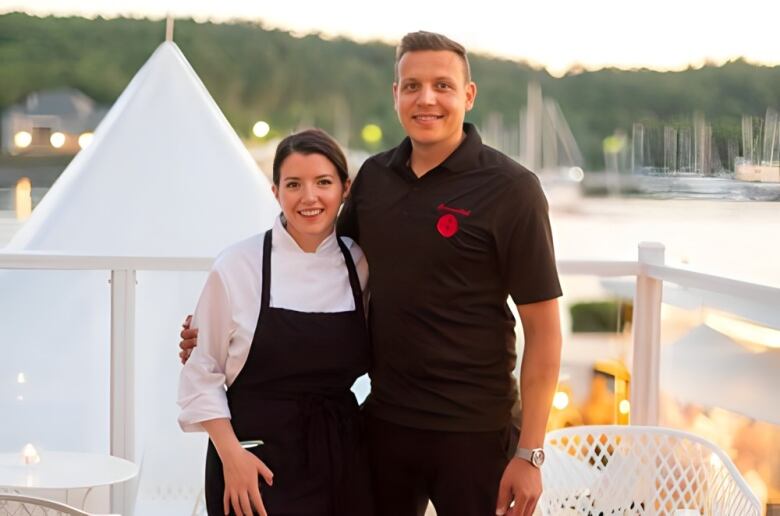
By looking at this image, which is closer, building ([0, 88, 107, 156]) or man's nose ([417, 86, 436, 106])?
man's nose ([417, 86, 436, 106])

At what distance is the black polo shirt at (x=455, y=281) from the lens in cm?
119

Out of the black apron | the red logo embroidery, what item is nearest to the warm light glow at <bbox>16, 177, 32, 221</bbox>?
the black apron

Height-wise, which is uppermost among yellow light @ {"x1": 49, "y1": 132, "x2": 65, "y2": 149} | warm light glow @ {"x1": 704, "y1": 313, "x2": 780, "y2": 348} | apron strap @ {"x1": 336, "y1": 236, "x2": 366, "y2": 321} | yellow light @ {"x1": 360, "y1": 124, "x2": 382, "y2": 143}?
yellow light @ {"x1": 360, "y1": 124, "x2": 382, "y2": 143}

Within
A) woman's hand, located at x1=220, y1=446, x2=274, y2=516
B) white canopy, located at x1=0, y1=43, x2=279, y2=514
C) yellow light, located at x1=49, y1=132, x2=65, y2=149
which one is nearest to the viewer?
woman's hand, located at x1=220, y1=446, x2=274, y2=516

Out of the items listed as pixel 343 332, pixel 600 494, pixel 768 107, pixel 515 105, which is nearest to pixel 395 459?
pixel 343 332

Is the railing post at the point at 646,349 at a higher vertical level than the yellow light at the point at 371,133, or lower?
lower

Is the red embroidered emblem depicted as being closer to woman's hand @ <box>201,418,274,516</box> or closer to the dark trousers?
the dark trousers

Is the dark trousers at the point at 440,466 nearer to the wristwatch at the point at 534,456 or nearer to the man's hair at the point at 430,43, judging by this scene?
the wristwatch at the point at 534,456

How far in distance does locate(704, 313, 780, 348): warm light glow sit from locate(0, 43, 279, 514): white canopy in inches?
48.4

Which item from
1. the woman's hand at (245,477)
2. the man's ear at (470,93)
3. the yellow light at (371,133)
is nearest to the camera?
the woman's hand at (245,477)

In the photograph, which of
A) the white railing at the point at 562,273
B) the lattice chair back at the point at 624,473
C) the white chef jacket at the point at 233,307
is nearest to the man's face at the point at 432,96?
the white chef jacket at the point at 233,307

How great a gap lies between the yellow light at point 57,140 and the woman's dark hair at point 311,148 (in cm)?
851

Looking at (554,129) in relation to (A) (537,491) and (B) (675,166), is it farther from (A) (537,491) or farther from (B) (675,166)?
(A) (537,491)

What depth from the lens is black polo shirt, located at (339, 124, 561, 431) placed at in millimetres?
1192
